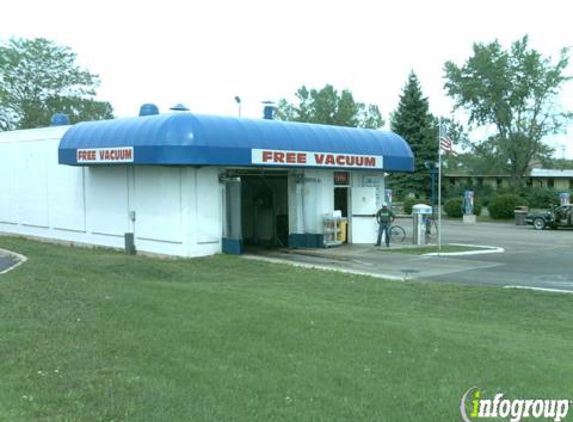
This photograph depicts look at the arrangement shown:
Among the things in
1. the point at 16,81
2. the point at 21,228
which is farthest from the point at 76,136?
the point at 16,81

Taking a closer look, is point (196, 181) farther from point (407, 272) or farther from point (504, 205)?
point (504, 205)

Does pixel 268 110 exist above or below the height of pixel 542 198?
above

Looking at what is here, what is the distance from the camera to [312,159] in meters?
22.0

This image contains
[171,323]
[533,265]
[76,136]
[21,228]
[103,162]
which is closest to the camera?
[171,323]

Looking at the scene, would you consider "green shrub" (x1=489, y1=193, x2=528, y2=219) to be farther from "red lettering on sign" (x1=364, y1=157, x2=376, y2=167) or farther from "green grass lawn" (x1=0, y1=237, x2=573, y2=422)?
"green grass lawn" (x1=0, y1=237, x2=573, y2=422)

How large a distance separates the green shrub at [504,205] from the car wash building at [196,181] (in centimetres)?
2398

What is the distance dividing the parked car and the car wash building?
14.5 metres

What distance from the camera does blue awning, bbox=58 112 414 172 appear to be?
19.0 meters

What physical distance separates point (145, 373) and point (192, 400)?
2.88ft

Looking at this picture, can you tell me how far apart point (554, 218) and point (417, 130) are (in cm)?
2202

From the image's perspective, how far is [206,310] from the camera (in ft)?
30.2

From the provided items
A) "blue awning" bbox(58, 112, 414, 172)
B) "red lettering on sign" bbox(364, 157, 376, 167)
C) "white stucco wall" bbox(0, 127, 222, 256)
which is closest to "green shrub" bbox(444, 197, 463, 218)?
"blue awning" bbox(58, 112, 414, 172)

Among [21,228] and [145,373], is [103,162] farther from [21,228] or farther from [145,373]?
[145,373]

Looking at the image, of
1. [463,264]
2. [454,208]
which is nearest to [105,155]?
[463,264]
